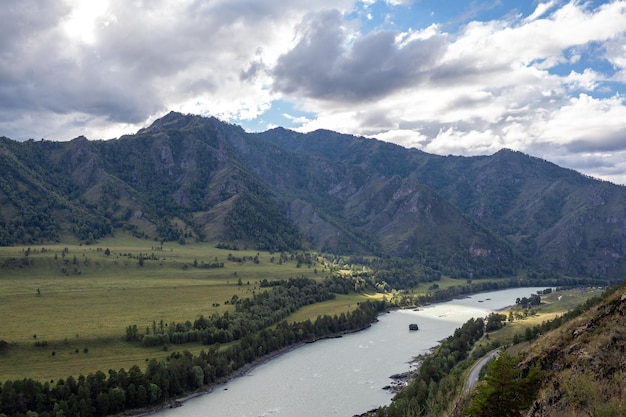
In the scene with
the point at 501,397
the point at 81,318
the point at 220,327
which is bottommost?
the point at 220,327

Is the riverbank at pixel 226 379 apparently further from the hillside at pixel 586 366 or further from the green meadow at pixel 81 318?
the hillside at pixel 586 366

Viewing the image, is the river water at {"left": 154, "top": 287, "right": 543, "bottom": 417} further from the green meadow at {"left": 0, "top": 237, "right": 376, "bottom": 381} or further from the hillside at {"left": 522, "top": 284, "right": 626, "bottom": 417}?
the hillside at {"left": 522, "top": 284, "right": 626, "bottom": 417}

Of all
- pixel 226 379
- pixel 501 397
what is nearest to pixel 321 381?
pixel 226 379

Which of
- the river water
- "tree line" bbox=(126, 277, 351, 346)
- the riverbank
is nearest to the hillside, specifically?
the river water

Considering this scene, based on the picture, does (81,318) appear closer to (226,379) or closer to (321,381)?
(226,379)

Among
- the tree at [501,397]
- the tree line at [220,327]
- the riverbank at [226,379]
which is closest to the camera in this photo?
the tree at [501,397]

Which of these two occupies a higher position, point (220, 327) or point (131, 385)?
point (220, 327)

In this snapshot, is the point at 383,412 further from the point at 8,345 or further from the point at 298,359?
the point at 8,345

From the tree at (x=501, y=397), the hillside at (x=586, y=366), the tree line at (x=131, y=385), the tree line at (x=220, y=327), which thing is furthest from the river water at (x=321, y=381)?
the tree at (x=501, y=397)
